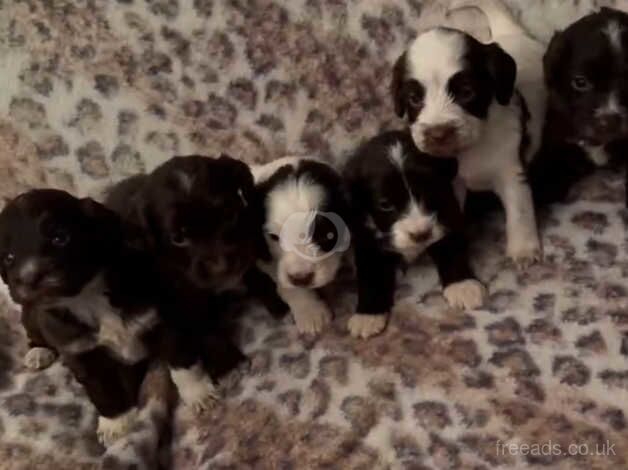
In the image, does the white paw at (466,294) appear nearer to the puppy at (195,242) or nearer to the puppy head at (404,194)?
the puppy head at (404,194)

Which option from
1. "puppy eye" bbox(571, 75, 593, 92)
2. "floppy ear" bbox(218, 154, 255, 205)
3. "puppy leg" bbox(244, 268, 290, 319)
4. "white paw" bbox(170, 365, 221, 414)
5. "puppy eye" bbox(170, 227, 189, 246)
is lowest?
"white paw" bbox(170, 365, 221, 414)

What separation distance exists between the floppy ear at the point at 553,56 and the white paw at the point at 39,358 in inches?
64.6

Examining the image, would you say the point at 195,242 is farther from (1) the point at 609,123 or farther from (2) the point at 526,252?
(1) the point at 609,123

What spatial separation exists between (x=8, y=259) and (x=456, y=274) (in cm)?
116

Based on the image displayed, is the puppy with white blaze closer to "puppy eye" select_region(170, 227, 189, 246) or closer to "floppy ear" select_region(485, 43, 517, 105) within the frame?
"floppy ear" select_region(485, 43, 517, 105)

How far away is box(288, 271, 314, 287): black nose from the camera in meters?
2.43

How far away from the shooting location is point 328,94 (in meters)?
2.95

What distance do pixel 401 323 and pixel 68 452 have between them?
0.94 meters

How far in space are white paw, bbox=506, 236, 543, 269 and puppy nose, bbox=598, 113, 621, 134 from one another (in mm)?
349

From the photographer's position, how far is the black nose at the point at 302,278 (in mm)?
2434

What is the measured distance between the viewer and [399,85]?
8.55 feet

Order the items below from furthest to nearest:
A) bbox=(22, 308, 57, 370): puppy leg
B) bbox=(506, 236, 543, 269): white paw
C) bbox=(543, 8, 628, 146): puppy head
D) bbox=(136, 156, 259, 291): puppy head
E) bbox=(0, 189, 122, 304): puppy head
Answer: bbox=(22, 308, 57, 370): puppy leg < bbox=(506, 236, 543, 269): white paw < bbox=(543, 8, 628, 146): puppy head < bbox=(136, 156, 259, 291): puppy head < bbox=(0, 189, 122, 304): puppy head

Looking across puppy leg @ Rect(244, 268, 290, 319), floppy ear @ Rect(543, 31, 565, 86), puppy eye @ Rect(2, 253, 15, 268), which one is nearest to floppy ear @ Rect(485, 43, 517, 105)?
floppy ear @ Rect(543, 31, 565, 86)

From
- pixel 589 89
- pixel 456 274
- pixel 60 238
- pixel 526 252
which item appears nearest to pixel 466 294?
pixel 456 274
